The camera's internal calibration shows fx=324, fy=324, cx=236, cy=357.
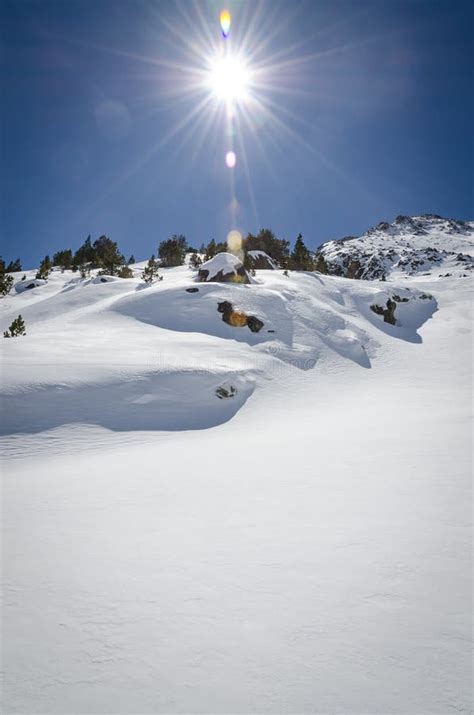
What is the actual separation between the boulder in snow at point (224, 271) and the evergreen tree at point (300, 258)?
21.7m

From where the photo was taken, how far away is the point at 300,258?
169 ft

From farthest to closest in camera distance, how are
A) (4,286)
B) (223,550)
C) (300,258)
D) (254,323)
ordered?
(300,258)
(4,286)
(254,323)
(223,550)

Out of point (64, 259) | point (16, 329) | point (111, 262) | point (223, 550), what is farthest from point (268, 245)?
point (223, 550)

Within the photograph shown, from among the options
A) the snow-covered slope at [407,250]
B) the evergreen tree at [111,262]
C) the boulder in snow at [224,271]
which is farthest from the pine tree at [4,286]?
the snow-covered slope at [407,250]

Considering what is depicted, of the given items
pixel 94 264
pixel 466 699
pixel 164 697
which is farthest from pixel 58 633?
pixel 94 264

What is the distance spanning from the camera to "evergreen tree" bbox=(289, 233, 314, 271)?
51.2 metres

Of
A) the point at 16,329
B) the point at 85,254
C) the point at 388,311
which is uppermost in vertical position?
the point at 85,254

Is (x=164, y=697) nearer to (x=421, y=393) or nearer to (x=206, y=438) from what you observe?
(x=206, y=438)

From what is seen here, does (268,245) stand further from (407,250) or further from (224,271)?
(407,250)

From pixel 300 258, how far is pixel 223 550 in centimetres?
5200

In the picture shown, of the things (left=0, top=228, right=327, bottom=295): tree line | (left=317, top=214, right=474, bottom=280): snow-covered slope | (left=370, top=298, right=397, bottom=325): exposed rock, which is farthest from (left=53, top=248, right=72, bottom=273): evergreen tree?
(left=317, top=214, right=474, bottom=280): snow-covered slope

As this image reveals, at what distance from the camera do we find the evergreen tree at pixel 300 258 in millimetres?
51188

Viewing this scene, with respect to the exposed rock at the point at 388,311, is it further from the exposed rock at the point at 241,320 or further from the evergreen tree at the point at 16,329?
the evergreen tree at the point at 16,329

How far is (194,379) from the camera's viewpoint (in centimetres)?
1412
